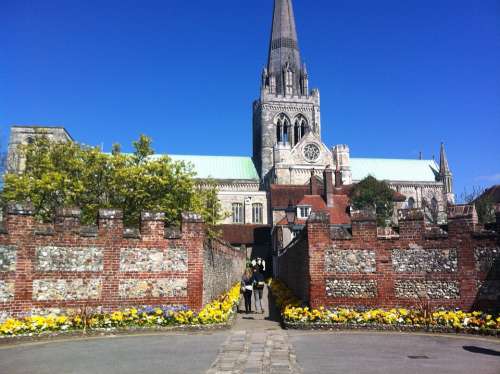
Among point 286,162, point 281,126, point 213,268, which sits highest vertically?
point 281,126

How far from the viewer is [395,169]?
8569 centimetres

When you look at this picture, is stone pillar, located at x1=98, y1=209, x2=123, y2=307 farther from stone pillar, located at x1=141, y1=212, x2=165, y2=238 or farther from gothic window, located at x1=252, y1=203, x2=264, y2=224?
gothic window, located at x1=252, y1=203, x2=264, y2=224

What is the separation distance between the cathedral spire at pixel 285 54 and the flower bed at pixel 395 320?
68.5 metres

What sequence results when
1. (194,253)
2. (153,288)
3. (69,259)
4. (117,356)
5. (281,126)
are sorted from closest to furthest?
(117,356) → (69,259) → (153,288) → (194,253) → (281,126)

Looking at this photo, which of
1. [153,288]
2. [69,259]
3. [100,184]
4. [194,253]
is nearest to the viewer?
[69,259]

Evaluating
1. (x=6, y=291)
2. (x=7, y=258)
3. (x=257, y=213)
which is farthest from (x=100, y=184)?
(x=257, y=213)

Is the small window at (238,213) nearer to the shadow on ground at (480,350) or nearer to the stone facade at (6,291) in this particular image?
the stone facade at (6,291)

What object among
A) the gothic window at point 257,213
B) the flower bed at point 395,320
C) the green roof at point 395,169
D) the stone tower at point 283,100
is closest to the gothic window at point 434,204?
the green roof at point 395,169

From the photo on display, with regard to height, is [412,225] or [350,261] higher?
[412,225]

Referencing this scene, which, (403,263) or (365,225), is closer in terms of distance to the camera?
(403,263)

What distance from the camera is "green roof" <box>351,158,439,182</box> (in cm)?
8306

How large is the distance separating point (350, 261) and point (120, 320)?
708cm

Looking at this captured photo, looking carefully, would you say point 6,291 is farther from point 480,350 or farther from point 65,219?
point 480,350

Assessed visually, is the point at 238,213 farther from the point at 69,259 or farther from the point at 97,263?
the point at 69,259
